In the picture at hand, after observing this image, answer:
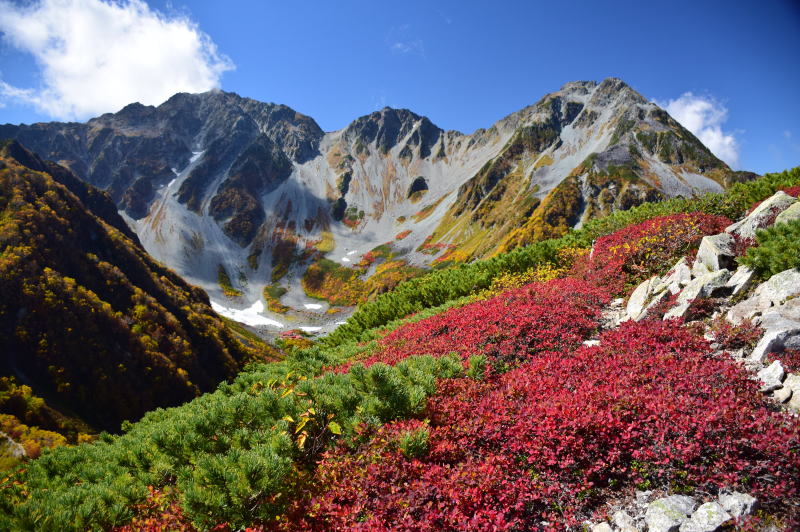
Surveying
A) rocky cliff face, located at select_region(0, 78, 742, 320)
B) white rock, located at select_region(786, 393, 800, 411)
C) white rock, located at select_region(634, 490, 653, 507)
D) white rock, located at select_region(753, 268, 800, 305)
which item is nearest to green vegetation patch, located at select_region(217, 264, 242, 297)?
rocky cliff face, located at select_region(0, 78, 742, 320)

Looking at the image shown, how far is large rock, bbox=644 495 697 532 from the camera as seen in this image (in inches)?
158

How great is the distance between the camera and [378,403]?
19.4 feet

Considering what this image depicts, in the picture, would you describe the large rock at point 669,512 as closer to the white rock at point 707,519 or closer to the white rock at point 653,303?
the white rock at point 707,519

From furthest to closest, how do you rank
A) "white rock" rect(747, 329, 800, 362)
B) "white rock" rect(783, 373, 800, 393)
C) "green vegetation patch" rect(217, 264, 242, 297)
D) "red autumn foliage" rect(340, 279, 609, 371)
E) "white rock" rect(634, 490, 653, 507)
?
"green vegetation patch" rect(217, 264, 242, 297), "red autumn foliage" rect(340, 279, 609, 371), "white rock" rect(747, 329, 800, 362), "white rock" rect(783, 373, 800, 393), "white rock" rect(634, 490, 653, 507)

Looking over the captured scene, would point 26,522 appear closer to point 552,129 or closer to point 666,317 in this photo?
point 666,317

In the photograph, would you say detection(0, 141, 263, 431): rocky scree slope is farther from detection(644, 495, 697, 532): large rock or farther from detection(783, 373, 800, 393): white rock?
detection(783, 373, 800, 393): white rock

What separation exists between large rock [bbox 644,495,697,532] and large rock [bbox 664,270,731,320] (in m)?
6.01

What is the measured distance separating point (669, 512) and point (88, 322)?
35.9 m

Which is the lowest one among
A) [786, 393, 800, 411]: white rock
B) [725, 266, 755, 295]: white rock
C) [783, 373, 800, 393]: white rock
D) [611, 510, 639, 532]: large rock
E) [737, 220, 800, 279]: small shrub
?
[611, 510, 639, 532]: large rock

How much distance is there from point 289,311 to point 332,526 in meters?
112

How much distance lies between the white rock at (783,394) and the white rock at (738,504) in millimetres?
2376

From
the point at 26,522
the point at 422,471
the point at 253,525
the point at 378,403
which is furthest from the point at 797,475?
the point at 26,522

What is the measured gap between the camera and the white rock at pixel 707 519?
3.85 m

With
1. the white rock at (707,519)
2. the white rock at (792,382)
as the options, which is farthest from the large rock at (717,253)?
the white rock at (707,519)
